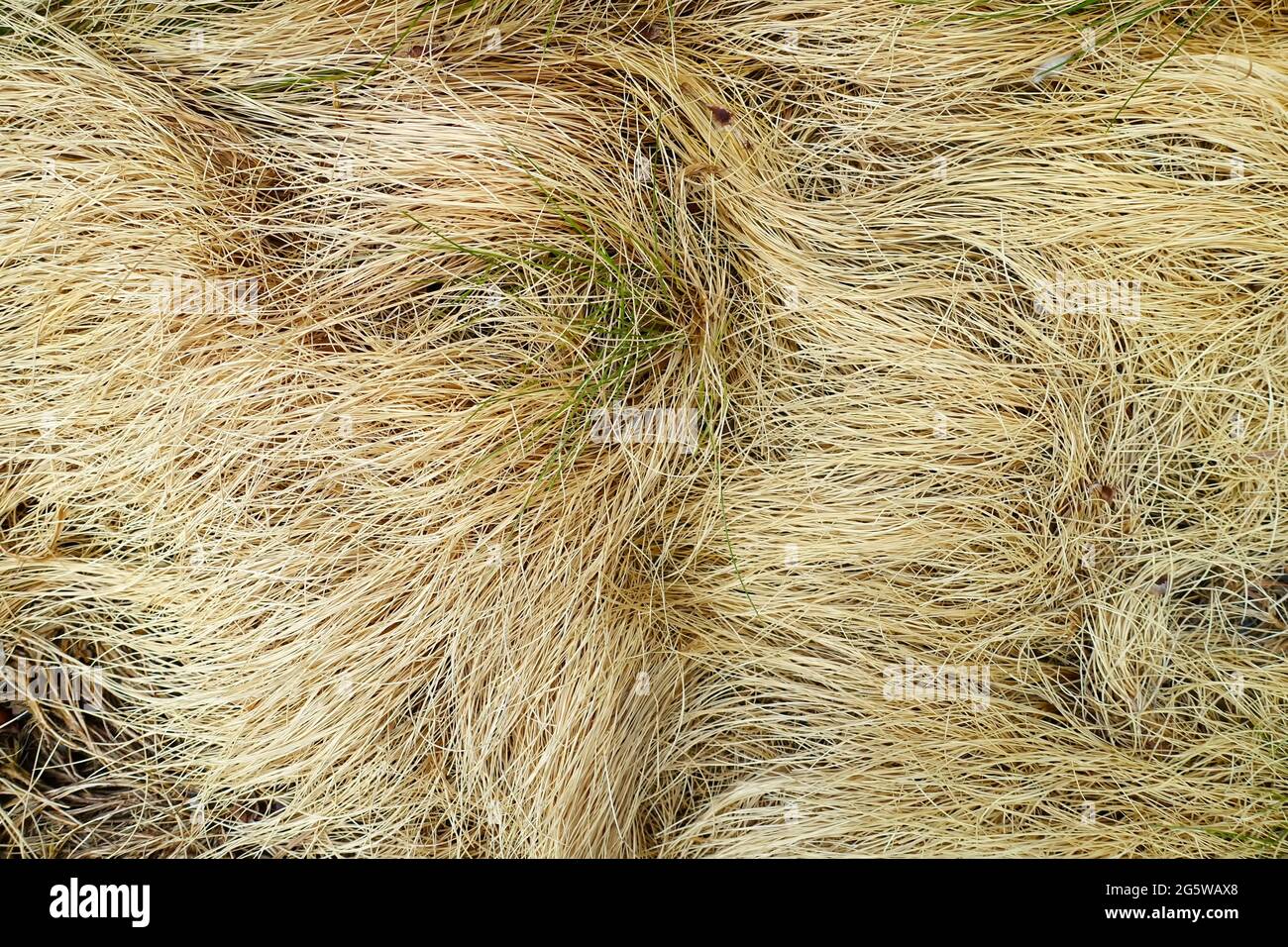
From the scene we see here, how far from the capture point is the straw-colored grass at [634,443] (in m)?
2.02

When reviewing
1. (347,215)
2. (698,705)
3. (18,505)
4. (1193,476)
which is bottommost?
(698,705)

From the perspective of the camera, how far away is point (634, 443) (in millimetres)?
2051

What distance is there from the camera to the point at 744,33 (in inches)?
82.8

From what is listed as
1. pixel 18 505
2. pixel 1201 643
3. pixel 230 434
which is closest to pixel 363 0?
pixel 230 434

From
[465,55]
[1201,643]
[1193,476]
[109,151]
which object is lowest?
[1201,643]

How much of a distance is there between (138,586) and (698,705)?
1403 millimetres

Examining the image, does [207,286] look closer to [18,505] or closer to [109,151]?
[109,151]

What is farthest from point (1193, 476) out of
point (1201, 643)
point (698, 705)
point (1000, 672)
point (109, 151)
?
point (109, 151)

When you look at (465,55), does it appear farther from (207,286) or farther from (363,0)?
(207,286)

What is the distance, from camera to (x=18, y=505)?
2094mm

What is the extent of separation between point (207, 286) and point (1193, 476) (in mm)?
2452

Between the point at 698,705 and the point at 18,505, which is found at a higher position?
the point at 18,505

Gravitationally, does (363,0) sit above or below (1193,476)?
above

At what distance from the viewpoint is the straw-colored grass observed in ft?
6.63
